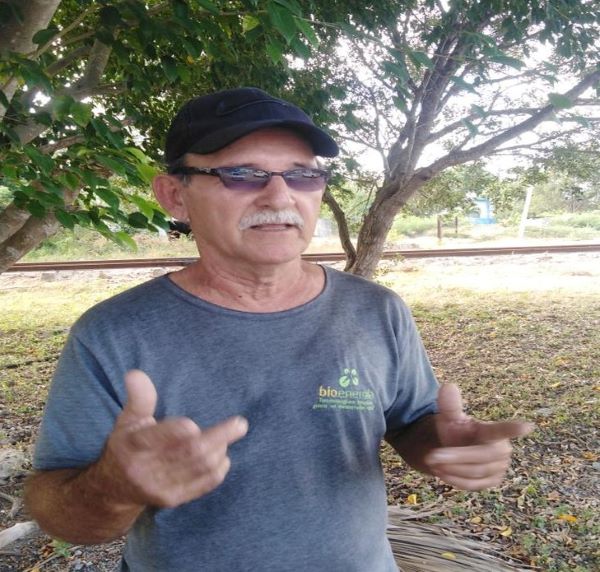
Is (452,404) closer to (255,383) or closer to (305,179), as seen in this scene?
(255,383)

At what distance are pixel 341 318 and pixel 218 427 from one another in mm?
541

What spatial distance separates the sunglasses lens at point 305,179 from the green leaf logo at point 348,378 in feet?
1.43

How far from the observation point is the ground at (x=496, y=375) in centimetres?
258

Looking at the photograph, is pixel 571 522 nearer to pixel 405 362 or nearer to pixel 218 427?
pixel 405 362

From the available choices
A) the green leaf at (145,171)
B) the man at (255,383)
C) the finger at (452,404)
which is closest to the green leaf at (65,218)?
the green leaf at (145,171)

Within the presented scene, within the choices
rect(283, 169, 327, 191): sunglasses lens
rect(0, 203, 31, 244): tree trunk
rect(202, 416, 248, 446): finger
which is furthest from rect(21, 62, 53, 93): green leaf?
rect(202, 416, 248, 446): finger

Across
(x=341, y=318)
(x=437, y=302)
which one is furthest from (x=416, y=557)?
(x=437, y=302)

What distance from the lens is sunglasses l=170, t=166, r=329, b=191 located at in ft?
3.82

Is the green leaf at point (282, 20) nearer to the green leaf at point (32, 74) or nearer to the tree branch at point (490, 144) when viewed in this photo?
the green leaf at point (32, 74)

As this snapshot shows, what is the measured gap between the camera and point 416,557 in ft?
6.99

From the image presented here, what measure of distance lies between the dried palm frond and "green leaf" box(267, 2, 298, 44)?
194 centimetres

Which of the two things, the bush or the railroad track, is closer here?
the railroad track

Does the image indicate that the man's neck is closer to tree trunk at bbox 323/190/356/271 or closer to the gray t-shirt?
the gray t-shirt

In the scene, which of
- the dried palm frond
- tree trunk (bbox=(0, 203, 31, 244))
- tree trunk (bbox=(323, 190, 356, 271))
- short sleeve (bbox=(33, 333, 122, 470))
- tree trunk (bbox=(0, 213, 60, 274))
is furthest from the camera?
tree trunk (bbox=(323, 190, 356, 271))
